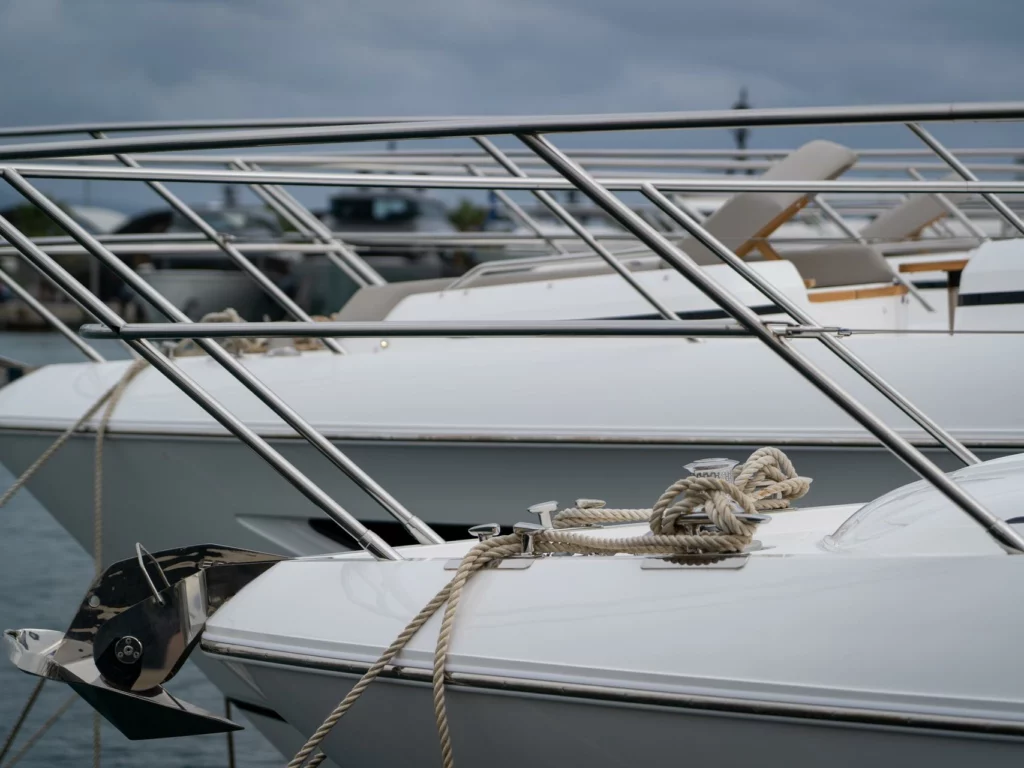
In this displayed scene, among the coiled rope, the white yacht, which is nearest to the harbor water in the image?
the white yacht

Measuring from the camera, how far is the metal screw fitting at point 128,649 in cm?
209

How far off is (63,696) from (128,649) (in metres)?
2.28

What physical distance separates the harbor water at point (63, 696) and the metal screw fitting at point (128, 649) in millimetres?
1516

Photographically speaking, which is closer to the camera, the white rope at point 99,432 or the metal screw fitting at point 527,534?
the metal screw fitting at point 527,534

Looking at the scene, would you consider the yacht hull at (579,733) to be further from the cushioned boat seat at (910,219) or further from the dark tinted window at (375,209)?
the dark tinted window at (375,209)

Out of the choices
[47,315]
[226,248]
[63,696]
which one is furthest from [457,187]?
[63,696]

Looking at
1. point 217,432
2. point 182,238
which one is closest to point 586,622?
point 217,432

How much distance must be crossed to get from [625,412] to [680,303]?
26.9 inches

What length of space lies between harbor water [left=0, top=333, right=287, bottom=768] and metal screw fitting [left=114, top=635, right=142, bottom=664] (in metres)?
1.52

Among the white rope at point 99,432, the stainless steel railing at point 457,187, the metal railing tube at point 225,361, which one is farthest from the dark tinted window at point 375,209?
the metal railing tube at point 225,361

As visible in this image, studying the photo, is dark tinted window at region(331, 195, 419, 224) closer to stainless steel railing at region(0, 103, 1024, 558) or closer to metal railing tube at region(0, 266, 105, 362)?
metal railing tube at region(0, 266, 105, 362)

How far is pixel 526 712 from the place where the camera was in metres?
1.80

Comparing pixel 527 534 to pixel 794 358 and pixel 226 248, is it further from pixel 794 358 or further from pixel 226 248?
pixel 226 248

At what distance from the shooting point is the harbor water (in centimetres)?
356
